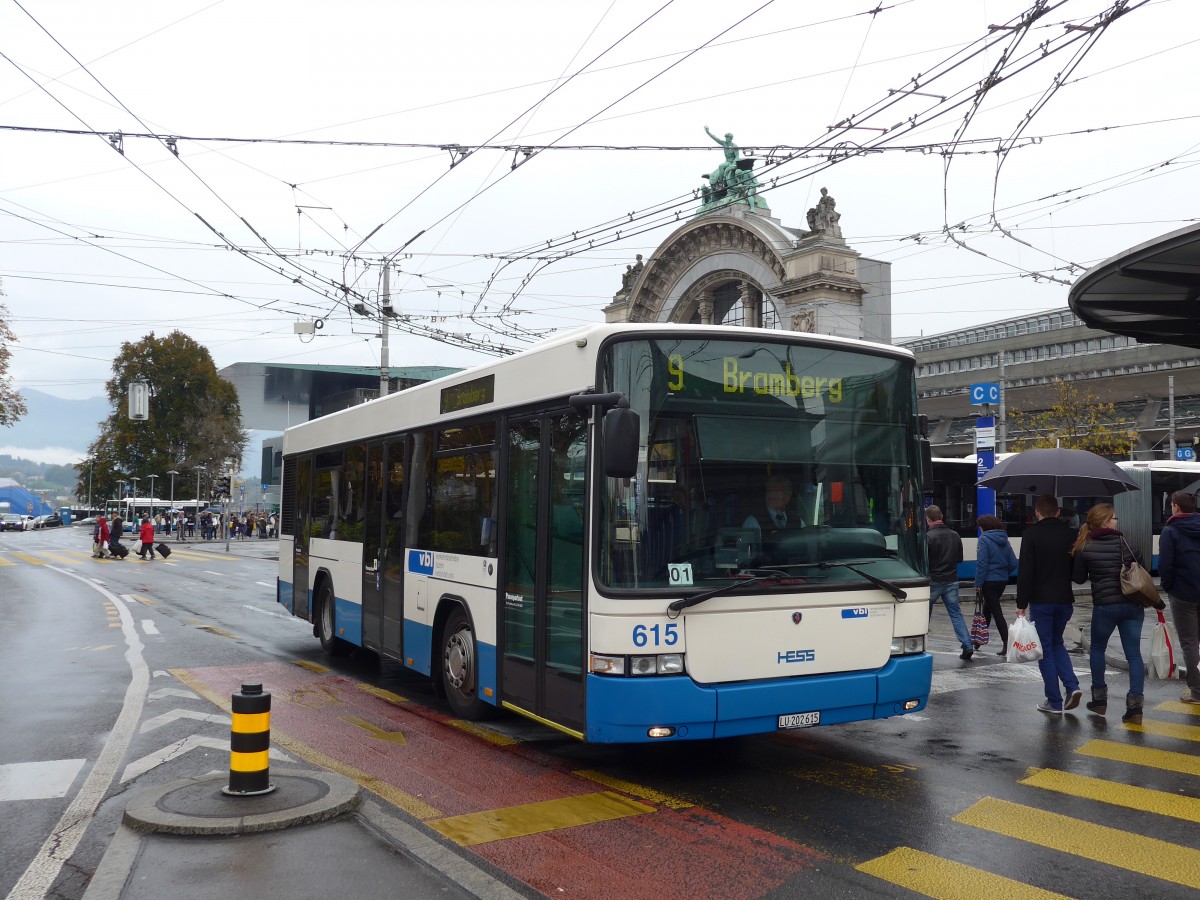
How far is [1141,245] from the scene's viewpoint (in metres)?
9.61

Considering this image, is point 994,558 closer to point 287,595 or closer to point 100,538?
point 287,595

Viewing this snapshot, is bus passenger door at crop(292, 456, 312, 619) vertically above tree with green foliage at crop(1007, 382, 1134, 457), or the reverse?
tree with green foliage at crop(1007, 382, 1134, 457)

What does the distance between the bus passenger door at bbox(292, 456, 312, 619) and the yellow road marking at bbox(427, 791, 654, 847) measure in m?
7.71

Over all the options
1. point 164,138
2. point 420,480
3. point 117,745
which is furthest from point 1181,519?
point 164,138

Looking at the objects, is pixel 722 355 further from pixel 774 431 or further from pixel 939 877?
pixel 939 877

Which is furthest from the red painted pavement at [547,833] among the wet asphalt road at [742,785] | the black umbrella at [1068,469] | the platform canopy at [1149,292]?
the platform canopy at [1149,292]

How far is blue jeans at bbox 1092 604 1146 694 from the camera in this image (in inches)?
336

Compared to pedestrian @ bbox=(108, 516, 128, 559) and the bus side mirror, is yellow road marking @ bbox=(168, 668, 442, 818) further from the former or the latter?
pedestrian @ bbox=(108, 516, 128, 559)

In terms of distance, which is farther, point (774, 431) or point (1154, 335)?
point (1154, 335)

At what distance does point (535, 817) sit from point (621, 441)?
213cm

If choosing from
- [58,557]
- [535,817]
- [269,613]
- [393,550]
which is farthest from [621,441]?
[58,557]

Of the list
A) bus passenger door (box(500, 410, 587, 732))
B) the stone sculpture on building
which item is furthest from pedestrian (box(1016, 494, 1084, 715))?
the stone sculpture on building

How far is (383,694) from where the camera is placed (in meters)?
9.97

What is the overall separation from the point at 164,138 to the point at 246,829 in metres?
10.9
